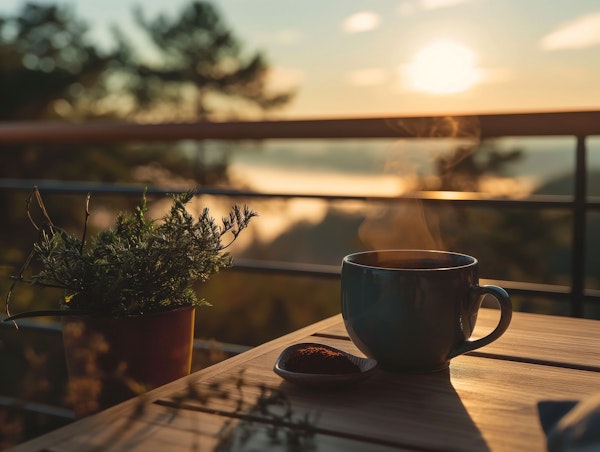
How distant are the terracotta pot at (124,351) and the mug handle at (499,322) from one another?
331 millimetres

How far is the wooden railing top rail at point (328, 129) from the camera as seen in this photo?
150 cm

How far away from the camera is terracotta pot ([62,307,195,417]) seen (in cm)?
81

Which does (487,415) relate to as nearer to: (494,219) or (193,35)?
(494,219)

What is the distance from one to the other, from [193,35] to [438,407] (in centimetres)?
1634

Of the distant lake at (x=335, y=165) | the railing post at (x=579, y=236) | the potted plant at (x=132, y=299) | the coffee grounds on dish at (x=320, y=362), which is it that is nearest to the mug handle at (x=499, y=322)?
the coffee grounds on dish at (x=320, y=362)

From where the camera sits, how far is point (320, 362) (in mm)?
701

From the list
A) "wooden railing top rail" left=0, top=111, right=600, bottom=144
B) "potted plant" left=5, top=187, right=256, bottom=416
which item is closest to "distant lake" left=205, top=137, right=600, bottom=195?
"wooden railing top rail" left=0, top=111, right=600, bottom=144

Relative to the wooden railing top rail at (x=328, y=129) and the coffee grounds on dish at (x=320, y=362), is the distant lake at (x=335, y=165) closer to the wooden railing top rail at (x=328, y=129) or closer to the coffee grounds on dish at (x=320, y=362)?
the wooden railing top rail at (x=328, y=129)

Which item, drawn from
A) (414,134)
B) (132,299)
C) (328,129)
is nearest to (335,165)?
(328,129)

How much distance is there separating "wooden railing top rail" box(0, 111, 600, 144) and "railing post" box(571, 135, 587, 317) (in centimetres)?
18

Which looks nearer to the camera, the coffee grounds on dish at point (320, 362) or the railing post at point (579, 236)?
the coffee grounds on dish at point (320, 362)

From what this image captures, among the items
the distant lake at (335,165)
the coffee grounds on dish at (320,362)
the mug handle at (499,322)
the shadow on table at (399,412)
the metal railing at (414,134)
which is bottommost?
the shadow on table at (399,412)

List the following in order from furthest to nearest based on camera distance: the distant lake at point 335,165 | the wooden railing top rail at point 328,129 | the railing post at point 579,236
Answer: the distant lake at point 335,165 < the railing post at point 579,236 < the wooden railing top rail at point 328,129

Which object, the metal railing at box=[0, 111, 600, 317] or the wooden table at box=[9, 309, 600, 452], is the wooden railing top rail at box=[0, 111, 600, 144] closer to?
the metal railing at box=[0, 111, 600, 317]
